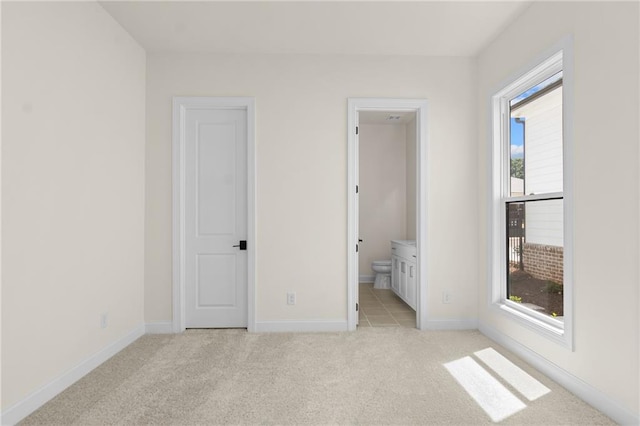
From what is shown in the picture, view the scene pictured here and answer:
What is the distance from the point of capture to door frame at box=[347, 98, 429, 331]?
3.61m

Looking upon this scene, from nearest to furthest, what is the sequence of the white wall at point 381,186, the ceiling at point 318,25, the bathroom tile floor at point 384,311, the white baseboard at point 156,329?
the ceiling at point 318,25 < the white baseboard at point 156,329 < the bathroom tile floor at point 384,311 < the white wall at point 381,186

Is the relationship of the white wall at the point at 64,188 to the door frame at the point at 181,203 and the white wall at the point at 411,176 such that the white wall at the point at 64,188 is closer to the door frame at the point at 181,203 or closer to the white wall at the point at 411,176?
the door frame at the point at 181,203

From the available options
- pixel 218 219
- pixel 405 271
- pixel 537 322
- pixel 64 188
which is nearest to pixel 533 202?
pixel 537 322

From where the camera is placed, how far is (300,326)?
3594mm

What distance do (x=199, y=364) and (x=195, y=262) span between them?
1.15 m

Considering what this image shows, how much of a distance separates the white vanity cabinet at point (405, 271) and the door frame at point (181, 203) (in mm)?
1852

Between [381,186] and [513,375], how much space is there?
13.3ft

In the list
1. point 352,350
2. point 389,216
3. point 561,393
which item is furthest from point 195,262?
point 389,216

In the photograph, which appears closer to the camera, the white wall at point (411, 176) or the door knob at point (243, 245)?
the door knob at point (243, 245)

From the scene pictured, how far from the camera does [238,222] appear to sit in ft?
12.0

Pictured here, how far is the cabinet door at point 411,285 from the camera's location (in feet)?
13.3

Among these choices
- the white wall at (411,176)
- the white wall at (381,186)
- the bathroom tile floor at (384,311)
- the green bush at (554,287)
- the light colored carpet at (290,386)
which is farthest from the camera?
the white wall at (381,186)

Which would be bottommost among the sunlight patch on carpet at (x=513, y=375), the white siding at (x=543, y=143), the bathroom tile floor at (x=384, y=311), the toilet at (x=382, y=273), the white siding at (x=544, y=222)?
the bathroom tile floor at (x=384, y=311)

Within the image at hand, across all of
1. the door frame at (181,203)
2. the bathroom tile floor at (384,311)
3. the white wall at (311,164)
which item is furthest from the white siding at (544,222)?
the door frame at (181,203)
